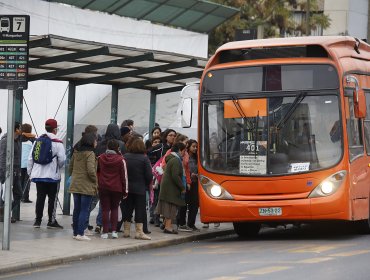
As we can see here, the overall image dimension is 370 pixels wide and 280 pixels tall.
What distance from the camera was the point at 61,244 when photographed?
18.0m

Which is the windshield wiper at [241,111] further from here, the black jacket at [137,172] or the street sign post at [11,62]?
the street sign post at [11,62]

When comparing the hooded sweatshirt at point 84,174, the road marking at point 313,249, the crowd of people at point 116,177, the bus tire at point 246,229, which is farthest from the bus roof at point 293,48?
the road marking at point 313,249

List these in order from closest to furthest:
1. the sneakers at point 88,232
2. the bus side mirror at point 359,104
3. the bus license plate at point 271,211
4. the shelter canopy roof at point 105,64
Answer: the bus license plate at point 271,211 < the bus side mirror at point 359,104 < the sneakers at point 88,232 < the shelter canopy roof at point 105,64

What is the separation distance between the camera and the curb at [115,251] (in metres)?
15.4

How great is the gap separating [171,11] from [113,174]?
86.7ft

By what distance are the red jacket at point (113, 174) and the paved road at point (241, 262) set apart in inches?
47.0

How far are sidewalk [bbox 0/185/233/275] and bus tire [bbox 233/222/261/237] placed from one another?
0.57 metres

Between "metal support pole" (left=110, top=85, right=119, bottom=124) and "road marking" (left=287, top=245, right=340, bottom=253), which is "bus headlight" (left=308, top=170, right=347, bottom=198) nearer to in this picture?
"road marking" (left=287, top=245, right=340, bottom=253)

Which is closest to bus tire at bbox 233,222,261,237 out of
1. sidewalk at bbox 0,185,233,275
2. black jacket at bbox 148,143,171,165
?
sidewalk at bbox 0,185,233,275

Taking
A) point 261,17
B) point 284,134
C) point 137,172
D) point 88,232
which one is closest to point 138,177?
point 137,172

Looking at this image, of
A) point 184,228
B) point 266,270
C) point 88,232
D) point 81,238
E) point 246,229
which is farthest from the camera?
point 184,228

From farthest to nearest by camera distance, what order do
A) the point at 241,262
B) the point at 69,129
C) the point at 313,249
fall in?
1. the point at 69,129
2. the point at 313,249
3. the point at 241,262

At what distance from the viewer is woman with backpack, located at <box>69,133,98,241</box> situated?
18.5 metres

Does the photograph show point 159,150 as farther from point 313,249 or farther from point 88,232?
point 313,249
